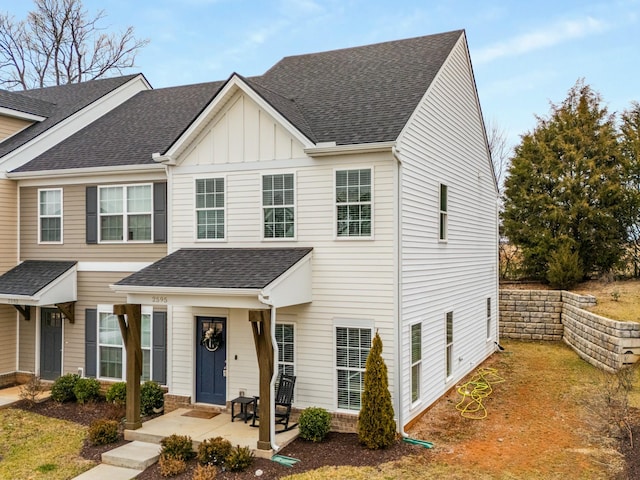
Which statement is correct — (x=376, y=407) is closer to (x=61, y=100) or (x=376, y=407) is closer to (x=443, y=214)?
(x=443, y=214)

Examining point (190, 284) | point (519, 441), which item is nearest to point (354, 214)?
point (190, 284)

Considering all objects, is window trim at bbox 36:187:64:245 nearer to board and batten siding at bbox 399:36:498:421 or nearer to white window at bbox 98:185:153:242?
white window at bbox 98:185:153:242

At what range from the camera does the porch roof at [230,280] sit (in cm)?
965

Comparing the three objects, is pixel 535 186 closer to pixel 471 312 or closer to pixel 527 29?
pixel 527 29

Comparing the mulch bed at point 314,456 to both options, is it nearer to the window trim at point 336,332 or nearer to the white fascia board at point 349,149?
the window trim at point 336,332

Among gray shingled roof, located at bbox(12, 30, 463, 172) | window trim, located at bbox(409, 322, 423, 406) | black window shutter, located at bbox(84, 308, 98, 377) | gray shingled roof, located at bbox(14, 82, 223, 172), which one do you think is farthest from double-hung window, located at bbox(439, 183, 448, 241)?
black window shutter, located at bbox(84, 308, 98, 377)

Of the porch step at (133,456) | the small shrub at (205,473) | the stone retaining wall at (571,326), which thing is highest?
the stone retaining wall at (571,326)

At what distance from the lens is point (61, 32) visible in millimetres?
31281

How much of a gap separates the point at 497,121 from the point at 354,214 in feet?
96.2

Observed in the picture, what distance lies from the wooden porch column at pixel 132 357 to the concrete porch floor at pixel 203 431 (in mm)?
301

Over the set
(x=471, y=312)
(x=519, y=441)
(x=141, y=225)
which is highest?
(x=141, y=225)

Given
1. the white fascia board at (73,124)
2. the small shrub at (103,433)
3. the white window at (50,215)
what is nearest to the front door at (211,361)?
the small shrub at (103,433)

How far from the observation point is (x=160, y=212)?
12969 millimetres

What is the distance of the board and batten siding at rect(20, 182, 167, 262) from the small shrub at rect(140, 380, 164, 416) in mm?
3192
